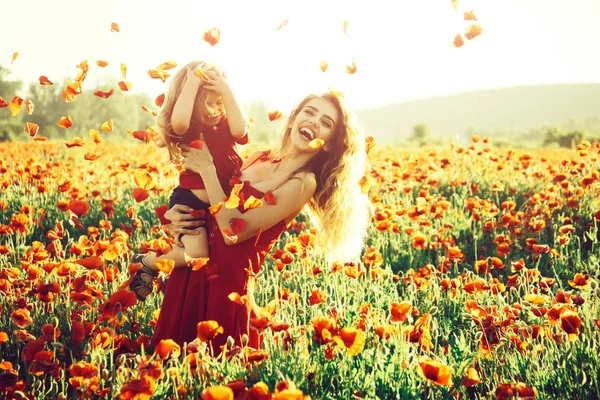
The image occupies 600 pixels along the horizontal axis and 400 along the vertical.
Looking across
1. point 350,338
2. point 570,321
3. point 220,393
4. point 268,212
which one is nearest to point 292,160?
point 268,212

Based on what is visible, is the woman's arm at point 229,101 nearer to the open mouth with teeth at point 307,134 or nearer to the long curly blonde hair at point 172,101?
the long curly blonde hair at point 172,101

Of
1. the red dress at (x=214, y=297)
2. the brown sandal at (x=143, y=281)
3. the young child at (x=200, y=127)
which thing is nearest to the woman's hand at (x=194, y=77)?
the young child at (x=200, y=127)

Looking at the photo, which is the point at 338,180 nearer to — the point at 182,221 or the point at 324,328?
the point at 182,221

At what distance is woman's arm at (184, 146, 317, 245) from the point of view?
2424mm

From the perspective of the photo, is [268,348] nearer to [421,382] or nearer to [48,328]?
[421,382]

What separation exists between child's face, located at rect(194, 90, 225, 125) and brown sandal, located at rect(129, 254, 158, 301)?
2.91 ft

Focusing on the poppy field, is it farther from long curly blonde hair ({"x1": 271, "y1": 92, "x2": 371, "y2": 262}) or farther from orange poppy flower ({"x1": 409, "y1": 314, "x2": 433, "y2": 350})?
long curly blonde hair ({"x1": 271, "y1": 92, "x2": 371, "y2": 262})

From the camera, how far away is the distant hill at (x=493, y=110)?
5394cm

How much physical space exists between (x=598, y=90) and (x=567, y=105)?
3074 mm

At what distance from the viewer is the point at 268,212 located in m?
2.53

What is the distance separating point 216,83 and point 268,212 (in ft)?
2.04

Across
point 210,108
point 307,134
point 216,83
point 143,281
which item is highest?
point 216,83

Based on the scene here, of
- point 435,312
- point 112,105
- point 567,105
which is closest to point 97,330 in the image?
point 435,312

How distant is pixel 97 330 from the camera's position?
93.7 inches
